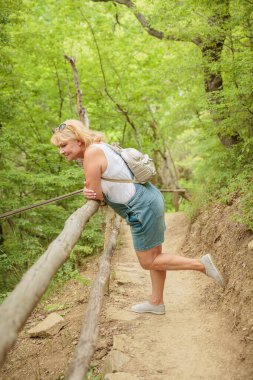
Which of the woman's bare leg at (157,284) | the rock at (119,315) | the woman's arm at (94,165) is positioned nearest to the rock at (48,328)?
the rock at (119,315)

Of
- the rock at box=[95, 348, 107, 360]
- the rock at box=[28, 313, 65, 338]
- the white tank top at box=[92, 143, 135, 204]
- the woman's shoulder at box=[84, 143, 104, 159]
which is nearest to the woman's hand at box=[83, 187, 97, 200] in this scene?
the white tank top at box=[92, 143, 135, 204]

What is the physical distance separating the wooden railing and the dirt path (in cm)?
40

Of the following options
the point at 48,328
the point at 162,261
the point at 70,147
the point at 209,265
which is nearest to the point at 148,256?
the point at 162,261

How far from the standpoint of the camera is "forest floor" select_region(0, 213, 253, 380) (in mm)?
2838

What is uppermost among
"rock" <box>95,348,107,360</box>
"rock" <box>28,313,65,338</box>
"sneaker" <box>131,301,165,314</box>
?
"rock" <box>95,348,107,360</box>

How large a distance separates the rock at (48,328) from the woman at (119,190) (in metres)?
1.54

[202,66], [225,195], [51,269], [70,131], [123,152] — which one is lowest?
[225,195]

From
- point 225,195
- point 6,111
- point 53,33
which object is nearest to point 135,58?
point 53,33

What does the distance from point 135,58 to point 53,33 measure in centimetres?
320

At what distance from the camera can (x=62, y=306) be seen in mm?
5098

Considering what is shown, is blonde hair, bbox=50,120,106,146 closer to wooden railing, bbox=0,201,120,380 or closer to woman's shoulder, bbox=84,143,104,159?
woman's shoulder, bbox=84,143,104,159

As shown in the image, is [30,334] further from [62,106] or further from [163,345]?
[62,106]

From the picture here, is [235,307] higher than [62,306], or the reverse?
[235,307]

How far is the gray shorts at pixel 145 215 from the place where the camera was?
11.0ft
